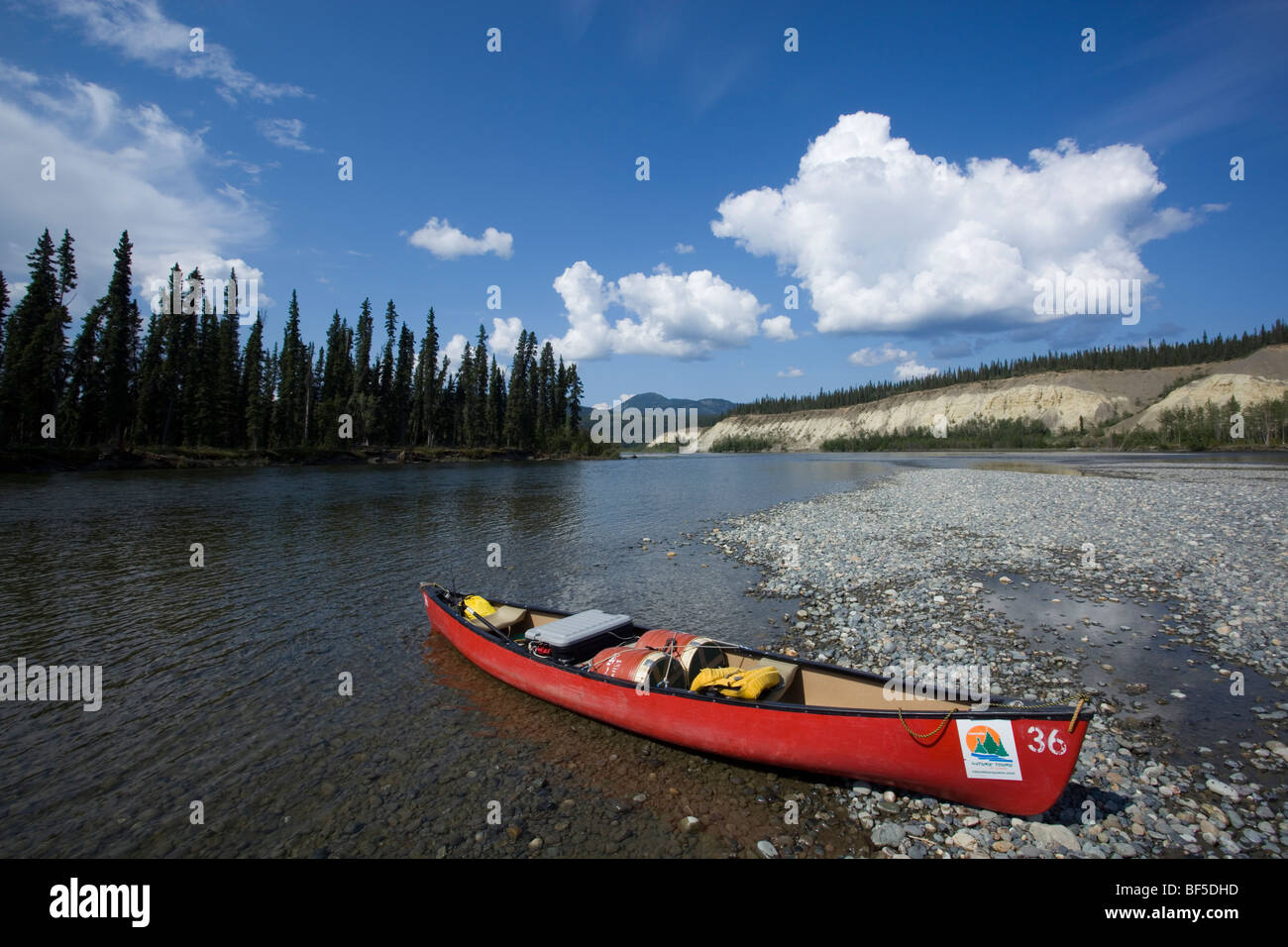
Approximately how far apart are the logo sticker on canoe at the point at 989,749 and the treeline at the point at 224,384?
3170 inches

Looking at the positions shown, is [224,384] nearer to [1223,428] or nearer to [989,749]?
[989,749]

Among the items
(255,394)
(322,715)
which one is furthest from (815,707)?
(255,394)

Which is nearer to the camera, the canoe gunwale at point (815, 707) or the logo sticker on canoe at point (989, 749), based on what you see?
the canoe gunwale at point (815, 707)

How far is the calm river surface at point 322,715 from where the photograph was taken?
6.80 metres

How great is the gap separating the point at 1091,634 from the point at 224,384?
299 ft

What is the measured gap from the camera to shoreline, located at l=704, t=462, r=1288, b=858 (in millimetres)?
6012

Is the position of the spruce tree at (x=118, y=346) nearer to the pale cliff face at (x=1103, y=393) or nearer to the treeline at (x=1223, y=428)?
the treeline at (x=1223, y=428)

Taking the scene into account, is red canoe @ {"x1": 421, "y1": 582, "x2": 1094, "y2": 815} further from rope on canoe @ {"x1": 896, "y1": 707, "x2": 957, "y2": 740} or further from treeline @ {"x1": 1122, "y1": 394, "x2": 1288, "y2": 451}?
treeline @ {"x1": 1122, "y1": 394, "x2": 1288, "y2": 451}

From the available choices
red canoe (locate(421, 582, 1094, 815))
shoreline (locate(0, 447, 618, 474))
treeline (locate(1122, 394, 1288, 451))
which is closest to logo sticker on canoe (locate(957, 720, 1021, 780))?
red canoe (locate(421, 582, 1094, 815))

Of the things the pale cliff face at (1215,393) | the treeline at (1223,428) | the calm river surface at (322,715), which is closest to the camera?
the calm river surface at (322,715)

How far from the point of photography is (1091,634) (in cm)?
1159

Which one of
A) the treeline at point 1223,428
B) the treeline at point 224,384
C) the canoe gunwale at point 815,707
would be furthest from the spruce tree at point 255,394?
the treeline at point 1223,428

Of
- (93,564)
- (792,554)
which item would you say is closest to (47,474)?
(93,564)
